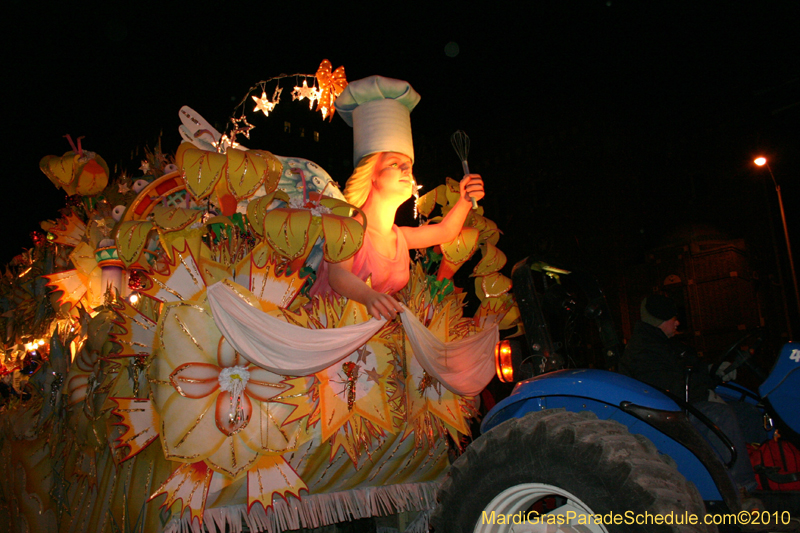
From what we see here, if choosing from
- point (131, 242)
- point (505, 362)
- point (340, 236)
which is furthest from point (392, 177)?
point (131, 242)

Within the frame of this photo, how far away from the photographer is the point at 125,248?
331 centimetres

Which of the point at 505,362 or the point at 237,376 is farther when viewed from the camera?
the point at 237,376

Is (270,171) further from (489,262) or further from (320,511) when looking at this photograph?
(320,511)

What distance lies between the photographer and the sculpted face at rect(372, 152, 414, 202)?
379cm

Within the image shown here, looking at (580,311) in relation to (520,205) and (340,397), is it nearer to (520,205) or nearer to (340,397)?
(340,397)

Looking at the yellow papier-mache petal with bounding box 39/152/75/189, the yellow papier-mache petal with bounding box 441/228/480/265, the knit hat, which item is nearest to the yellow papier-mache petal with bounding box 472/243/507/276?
the yellow papier-mache petal with bounding box 441/228/480/265

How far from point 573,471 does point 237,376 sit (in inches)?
85.8

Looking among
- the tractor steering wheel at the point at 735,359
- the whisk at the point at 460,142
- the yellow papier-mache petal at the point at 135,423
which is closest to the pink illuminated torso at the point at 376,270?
the whisk at the point at 460,142

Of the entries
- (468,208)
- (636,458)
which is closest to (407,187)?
(468,208)

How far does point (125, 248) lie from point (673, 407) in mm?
3039

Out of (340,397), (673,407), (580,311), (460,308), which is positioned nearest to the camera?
(673,407)

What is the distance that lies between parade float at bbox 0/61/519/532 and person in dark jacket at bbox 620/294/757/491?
132cm

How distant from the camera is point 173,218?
128 inches

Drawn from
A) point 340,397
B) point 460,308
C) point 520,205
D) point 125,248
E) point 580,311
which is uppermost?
point 520,205
